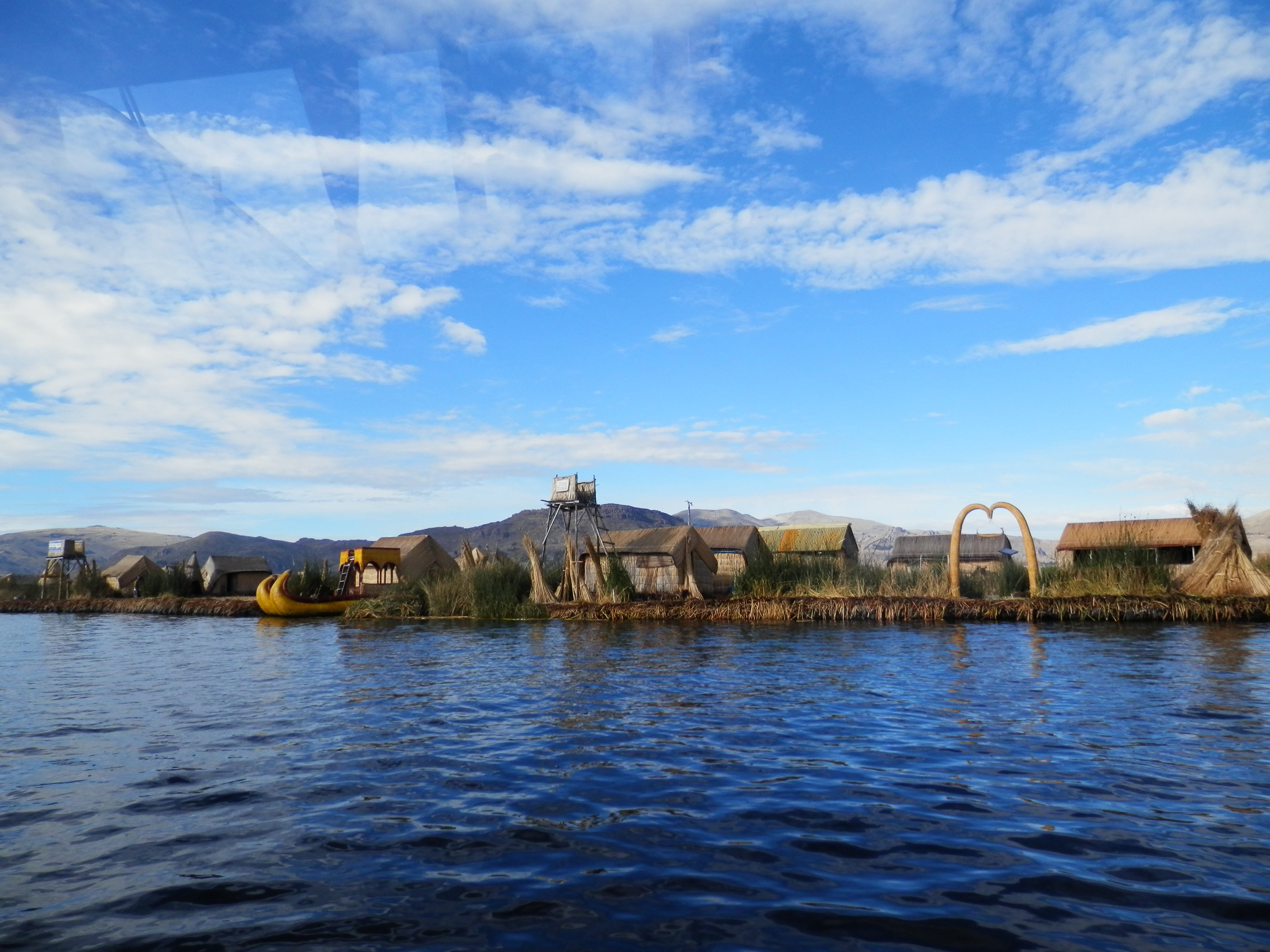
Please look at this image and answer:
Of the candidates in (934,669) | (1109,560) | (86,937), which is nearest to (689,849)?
(86,937)

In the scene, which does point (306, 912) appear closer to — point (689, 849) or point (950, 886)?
point (689, 849)

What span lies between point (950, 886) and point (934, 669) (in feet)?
34.3

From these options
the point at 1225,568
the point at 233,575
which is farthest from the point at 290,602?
the point at 1225,568

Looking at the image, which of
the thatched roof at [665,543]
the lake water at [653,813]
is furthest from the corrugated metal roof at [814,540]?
the lake water at [653,813]

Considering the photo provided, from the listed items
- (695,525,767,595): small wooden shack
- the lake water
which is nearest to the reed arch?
the lake water

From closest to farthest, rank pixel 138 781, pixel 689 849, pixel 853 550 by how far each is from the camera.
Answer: pixel 689 849, pixel 138 781, pixel 853 550

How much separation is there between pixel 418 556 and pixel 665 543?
53.9ft

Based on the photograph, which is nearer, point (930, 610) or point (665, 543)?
point (930, 610)

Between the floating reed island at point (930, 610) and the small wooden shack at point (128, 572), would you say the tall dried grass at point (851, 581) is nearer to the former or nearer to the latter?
the floating reed island at point (930, 610)

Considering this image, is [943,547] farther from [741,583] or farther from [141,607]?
[141,607]

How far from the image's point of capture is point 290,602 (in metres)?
36.9

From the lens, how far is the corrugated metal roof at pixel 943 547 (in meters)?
63.5

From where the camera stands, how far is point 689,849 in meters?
5.84

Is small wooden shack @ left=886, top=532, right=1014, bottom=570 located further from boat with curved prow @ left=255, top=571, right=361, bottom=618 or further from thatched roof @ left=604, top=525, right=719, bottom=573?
boat with curved prow @ left=255, top=571, right=361, bottom=618
